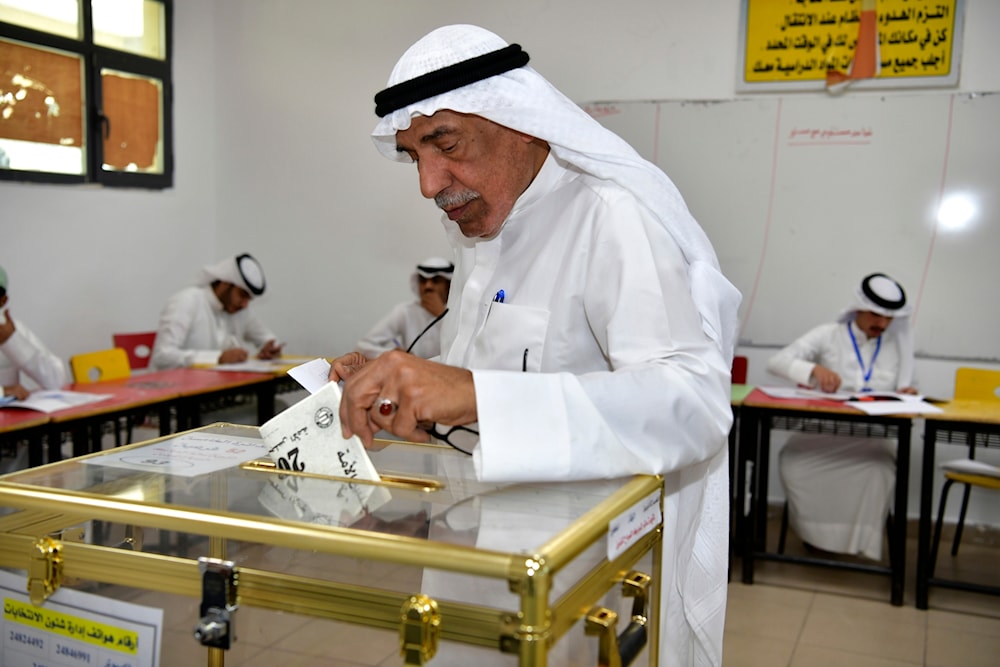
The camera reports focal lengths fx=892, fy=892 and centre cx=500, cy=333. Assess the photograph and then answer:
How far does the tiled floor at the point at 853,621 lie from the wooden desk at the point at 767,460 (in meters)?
0.12

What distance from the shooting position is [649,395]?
3.58 feet

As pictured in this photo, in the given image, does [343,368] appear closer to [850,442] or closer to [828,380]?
[828,380]

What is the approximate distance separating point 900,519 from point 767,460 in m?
0.66

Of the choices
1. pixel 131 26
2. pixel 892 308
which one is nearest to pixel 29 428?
pixel 131 26

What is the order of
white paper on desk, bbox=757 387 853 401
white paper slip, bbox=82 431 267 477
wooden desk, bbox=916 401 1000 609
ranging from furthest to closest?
1. white paper on desk, bbox=757 387 853 401
2. wooden desk, bbox=916 401 1000 609
3. white paper slip, bbox=82 431 267 477

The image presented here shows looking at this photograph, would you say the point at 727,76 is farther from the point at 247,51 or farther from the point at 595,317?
the point at 595,317

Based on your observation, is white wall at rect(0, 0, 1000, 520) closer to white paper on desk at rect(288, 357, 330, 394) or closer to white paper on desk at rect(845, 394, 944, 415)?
white paper on desk at rect(845, 394, 944, 415)

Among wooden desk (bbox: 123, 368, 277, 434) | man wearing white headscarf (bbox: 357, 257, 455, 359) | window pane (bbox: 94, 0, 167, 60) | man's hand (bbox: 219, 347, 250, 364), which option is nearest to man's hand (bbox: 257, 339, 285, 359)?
man's hand (bbox: 219, 347, 250, 364)

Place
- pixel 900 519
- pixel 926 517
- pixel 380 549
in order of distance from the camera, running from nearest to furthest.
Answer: pixel 380 549
pixel 900 519
pixel 926 517

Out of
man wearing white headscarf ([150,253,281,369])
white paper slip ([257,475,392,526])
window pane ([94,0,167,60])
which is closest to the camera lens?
white paper slip ([257,475,392,526])

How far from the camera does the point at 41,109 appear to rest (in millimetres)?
5387

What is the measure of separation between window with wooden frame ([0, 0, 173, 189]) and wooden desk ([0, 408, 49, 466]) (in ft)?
7.18

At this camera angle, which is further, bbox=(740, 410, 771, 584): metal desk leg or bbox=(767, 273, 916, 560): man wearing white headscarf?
bbox=(767, 273, 916, 560): man wearing white headscarf

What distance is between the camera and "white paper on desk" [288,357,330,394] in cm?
131
